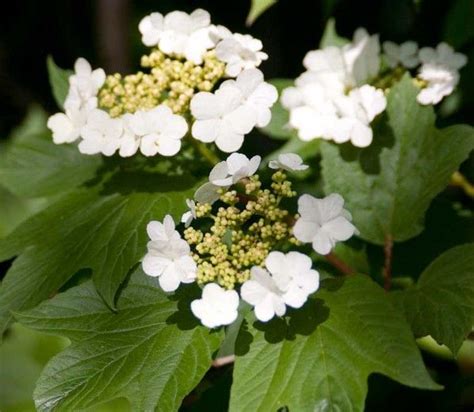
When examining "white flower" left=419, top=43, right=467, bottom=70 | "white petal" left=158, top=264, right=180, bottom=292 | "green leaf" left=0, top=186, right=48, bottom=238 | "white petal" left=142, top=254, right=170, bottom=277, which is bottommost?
"green leaf" left=0, top=186, right=48, bottom=238

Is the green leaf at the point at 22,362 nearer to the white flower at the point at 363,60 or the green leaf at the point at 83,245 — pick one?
the green leaf at the point at 83,245

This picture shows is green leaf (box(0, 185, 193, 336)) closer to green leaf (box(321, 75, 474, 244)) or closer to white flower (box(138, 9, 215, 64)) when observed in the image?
white flower (box(138, 9, 215, 64))

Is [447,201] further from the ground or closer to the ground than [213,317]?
closer to the ground

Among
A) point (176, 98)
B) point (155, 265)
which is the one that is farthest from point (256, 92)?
point (155, 265)

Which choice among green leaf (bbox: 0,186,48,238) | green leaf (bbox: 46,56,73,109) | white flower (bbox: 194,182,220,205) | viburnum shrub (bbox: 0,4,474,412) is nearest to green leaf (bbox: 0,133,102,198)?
viburnum shrub (bbox: 0,4,474,412)

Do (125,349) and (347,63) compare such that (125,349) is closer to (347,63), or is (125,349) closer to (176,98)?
(176,98)

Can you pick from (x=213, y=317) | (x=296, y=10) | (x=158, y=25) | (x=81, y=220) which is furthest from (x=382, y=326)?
(x=296, y=10)

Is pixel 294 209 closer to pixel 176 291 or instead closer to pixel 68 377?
pixel 176 291

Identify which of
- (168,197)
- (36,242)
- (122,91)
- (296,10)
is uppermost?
(122,91)
